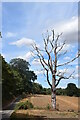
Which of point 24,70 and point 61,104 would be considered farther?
point 24,70

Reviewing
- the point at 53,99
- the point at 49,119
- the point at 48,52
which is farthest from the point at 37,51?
the point at 49,119

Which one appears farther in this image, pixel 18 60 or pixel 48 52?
pixel 18 60

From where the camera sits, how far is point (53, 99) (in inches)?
885

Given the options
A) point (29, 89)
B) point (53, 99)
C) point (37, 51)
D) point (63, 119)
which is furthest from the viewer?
point (29, 89)

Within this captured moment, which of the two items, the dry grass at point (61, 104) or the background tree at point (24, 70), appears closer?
the dry grass at point (61, 104)

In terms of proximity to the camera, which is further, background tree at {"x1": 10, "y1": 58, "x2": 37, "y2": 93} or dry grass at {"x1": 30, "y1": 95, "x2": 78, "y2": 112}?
background tree at {"x1": 10, "y1": 58, "x2": 37, "y2": 93}

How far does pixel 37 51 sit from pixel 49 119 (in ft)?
35.0

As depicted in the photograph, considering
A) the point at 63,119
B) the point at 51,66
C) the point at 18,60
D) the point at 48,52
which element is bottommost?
the point at 63,119

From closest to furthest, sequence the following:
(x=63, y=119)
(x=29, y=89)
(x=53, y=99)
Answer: (x=63, y=119) < (x=53, y=99) < (x=29, y=89)

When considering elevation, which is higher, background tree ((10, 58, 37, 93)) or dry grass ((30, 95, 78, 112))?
background tree ((10, 58, 37, 93))

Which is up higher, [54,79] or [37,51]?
[37,51]

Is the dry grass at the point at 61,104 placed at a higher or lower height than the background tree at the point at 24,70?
lower

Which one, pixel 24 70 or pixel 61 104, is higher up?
pixel 24 70

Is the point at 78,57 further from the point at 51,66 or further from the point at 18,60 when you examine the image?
the point at 18,60
